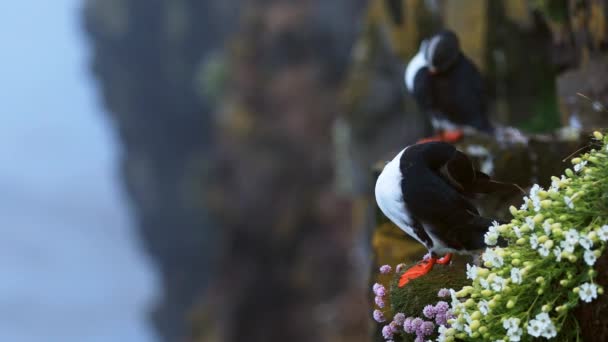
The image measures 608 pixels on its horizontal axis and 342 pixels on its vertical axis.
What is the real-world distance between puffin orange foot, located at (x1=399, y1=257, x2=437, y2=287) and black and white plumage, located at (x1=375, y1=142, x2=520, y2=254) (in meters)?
0.10

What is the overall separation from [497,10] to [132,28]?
2578 cm

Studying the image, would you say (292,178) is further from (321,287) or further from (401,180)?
(401,180)

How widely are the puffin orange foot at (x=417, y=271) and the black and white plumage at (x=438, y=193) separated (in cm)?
10

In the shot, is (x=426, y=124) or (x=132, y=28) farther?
(x=132, y=28)

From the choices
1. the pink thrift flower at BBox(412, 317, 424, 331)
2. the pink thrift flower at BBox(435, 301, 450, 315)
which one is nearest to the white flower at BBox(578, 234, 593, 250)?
the pink thrift flower at BBox(435, 301, 450, 315)

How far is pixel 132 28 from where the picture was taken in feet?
102

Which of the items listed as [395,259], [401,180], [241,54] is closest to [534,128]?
[395,259]

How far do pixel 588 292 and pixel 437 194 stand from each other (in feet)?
3.06

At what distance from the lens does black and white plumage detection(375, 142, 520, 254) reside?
318cm

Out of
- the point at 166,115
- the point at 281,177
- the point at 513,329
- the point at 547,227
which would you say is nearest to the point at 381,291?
the point at 513,329

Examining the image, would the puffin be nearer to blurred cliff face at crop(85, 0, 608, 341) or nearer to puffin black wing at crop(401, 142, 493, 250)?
puffin black wing at crop(401, 142, 493, 250)

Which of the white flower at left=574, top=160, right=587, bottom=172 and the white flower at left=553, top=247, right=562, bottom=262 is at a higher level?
the white flower at left=574, top=160, right=587, bottom=172

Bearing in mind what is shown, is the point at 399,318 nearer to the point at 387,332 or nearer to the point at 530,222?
the point at 387,332

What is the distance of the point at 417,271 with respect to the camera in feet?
10.8
